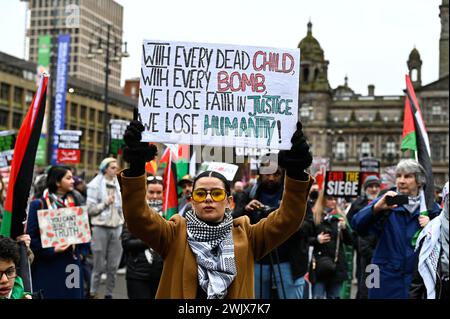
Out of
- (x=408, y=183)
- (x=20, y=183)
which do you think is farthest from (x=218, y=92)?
(x=408, y=183)

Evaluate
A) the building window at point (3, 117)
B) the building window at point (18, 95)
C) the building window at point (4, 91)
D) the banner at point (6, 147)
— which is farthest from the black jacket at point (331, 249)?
the building window at point (18, 95)

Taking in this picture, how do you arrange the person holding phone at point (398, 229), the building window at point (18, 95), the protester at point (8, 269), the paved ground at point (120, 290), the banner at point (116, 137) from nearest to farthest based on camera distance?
the protester at point (8, 269), the person holding phone at point (398, 229), the paved ground at point (120, 290), the banner at point (116, 137), the building window at point (18, 95)

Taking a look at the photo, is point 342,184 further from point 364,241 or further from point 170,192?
point 170,192

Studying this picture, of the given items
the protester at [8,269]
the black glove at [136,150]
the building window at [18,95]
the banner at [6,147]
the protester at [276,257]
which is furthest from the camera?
the building window at [18,95]

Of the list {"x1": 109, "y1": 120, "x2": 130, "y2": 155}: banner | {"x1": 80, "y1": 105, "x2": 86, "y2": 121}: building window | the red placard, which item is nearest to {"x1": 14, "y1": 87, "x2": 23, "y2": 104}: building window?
{"x1": 80, "y1": 105, "x2": 86, "y2": 121}: building window

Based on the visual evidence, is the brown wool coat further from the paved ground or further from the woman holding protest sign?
the paved ground

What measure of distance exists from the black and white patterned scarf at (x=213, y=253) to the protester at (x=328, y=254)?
198 inches

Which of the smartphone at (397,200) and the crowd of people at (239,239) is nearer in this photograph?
the crowd of people at (239,239)

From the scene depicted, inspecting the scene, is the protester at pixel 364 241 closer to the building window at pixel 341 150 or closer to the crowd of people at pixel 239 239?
the crowd of people at pixel 239 239

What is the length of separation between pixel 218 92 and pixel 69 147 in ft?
40.9

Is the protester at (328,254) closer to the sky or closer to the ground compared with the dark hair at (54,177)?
closer to the ground

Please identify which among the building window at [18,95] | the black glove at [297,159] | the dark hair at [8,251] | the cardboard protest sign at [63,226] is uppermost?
the building window at [18,95]

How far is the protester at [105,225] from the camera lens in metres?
9.91
